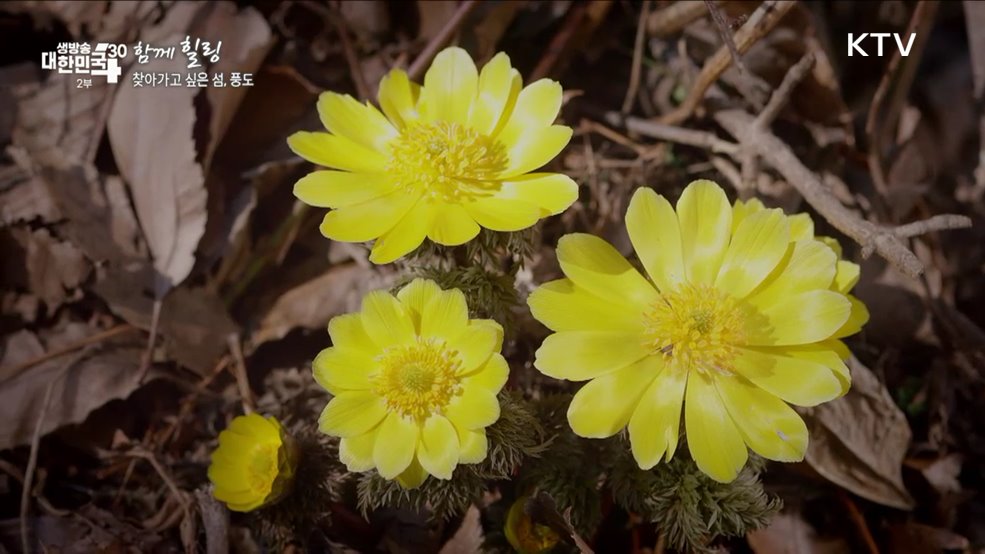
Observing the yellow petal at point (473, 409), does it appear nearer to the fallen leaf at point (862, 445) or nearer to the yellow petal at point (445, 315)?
the yellow petal at point (445, 315)

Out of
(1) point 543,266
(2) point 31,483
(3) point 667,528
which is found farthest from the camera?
(1) point 543,266

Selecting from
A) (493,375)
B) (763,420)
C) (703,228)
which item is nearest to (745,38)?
(703,228)

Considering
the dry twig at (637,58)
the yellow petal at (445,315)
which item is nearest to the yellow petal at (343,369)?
the yellow petal at (445,315)

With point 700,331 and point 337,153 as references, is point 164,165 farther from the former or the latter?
point 700,331

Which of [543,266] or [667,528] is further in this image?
[543,266]

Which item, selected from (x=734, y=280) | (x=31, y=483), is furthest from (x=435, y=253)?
(x=31, y=483)

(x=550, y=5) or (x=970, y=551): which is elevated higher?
(x=550, y=5)

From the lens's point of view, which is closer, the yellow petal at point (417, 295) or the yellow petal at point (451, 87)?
the yellow petal at point (417, 295)

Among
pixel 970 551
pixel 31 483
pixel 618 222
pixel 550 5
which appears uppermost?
pixel 550 5

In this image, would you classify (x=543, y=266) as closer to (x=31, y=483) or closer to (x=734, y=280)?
(x=734, y=280)
